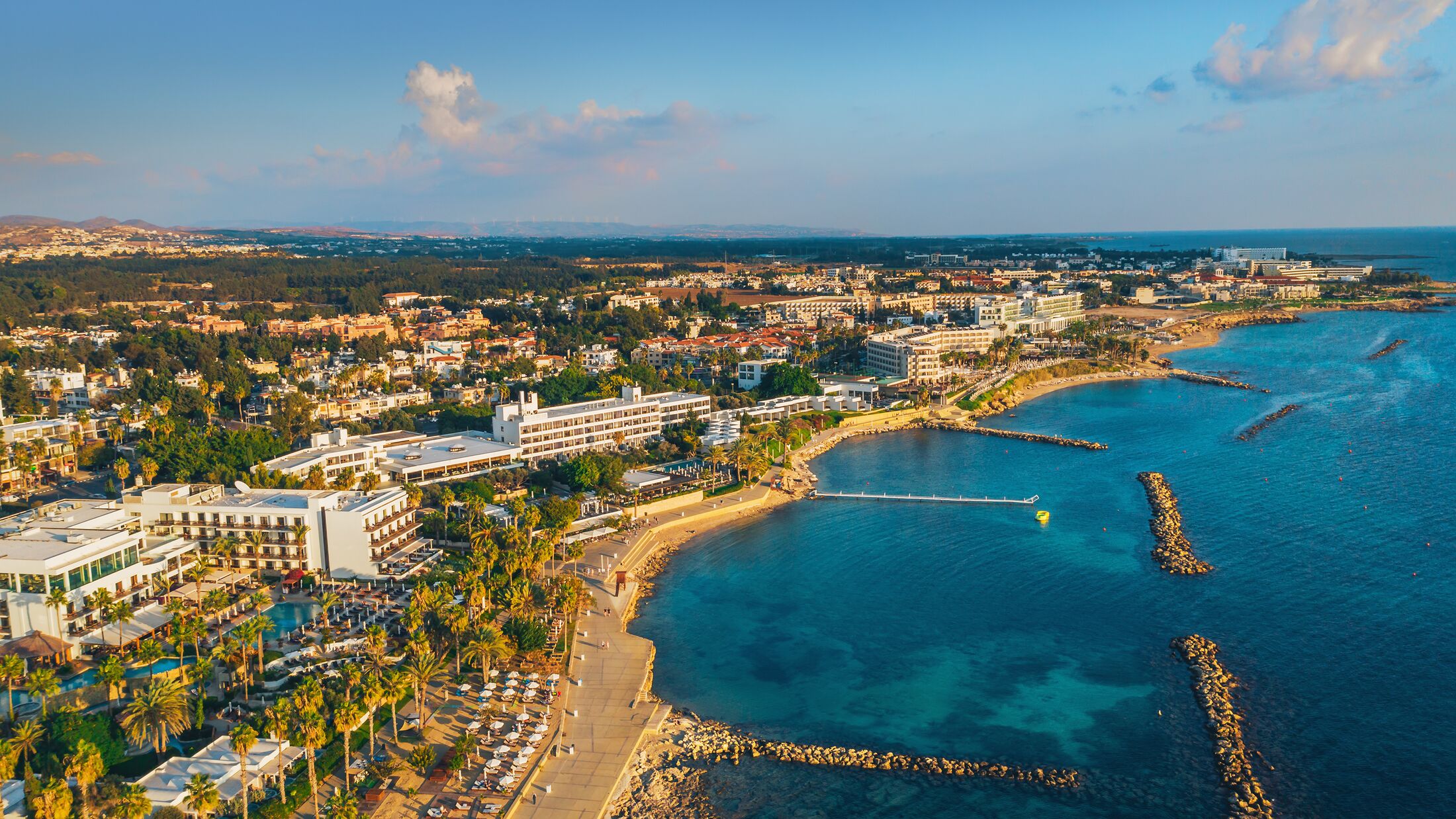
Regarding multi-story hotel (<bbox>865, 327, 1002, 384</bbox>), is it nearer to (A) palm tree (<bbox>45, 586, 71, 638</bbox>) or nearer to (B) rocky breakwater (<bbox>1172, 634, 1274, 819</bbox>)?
(B) rocky breakwater (<bbox>1172, 634, 1274, 819</bbox>)

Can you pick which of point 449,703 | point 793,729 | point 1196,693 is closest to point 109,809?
point 449,703

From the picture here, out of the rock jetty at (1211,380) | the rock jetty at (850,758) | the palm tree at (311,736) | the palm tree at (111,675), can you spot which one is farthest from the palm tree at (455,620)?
the rock jetty at (1211,380)

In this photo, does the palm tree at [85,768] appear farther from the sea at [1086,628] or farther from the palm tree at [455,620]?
the sea at [1086,628]

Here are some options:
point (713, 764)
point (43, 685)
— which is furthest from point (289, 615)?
point (713, 764)

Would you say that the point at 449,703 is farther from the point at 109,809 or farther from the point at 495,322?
the point at 495,322

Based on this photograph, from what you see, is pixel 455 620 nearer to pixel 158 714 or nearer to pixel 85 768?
pixel 158 714

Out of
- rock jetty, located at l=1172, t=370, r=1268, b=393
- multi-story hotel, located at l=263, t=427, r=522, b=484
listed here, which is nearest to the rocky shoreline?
multi-story hotel, located at l=263, t=427, r=522, b=484
